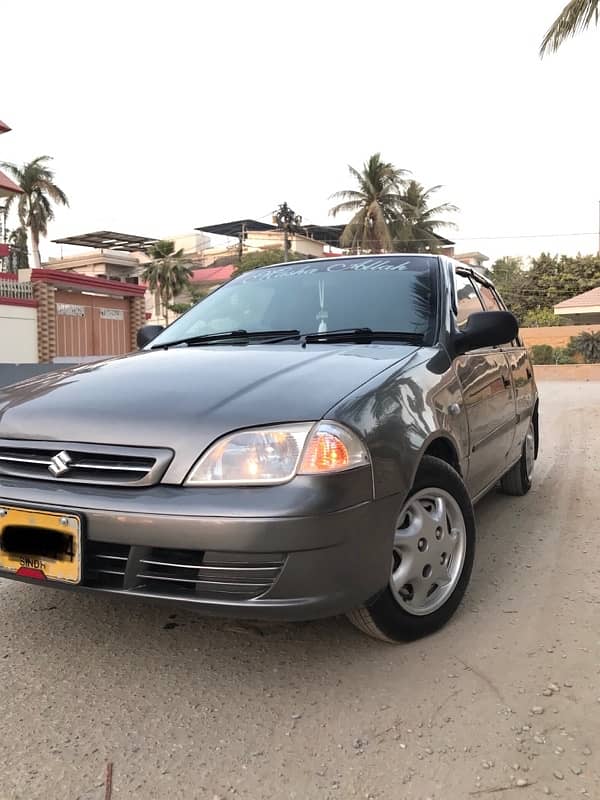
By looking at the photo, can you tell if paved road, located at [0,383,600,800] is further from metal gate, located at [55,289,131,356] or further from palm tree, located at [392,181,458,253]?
palm tree, located at [392,181,458,253]

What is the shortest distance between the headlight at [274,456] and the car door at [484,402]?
3.67 feet

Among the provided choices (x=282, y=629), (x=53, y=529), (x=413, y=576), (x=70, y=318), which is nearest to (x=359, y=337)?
(x=413, y=576)

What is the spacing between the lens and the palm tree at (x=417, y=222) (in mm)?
36969

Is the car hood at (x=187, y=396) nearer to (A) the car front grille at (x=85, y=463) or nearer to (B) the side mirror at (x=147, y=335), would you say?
(A) the car front grille at (x=85, y=463)

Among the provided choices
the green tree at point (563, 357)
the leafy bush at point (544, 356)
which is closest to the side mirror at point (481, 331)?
the leafy bush at point (544, 356)

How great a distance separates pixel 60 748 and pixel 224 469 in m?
0.89

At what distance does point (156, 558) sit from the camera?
78.5 inches

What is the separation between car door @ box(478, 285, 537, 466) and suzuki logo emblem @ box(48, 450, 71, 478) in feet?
8.78

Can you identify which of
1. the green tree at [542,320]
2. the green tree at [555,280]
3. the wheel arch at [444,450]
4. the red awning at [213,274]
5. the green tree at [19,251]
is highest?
the green tree at [19,251]

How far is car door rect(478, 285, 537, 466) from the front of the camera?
13.3ft

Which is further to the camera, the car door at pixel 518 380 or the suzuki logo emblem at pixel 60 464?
the car door at pixel 518 380

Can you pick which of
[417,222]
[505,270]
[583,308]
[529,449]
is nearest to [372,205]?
[417,222]

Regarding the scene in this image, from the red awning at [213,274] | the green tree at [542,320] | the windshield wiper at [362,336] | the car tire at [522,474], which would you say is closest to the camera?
the windshield wiper at [362,336]

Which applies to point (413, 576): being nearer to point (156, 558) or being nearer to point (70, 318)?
point (156, 558)
